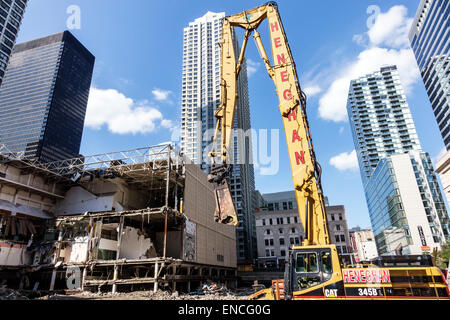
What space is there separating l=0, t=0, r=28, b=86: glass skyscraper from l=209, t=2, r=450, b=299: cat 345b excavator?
107614mm

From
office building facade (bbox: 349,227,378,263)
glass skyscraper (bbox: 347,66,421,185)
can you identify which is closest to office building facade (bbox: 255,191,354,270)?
office building facade (bbox: 349,227,378,263)

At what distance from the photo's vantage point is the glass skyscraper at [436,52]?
274ft

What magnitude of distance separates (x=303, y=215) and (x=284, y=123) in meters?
4.54

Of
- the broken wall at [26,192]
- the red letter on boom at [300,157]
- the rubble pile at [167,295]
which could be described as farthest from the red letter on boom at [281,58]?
the broken wall at [26,192]

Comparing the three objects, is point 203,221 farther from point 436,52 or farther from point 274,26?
point 436,52

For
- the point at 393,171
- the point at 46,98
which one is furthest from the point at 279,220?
the point at 46,98

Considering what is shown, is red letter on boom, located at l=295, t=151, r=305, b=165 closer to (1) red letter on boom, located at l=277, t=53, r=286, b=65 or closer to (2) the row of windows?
(1) red letter on boom, located at l=277, t=53, r=286, b=65

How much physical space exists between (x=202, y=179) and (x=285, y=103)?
27135 mm

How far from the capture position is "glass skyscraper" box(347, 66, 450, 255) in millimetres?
83250

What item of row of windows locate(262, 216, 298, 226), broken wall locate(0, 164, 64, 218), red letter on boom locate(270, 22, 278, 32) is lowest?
broken wall locate(0, 164, 64, 218)

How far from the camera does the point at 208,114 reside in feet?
397

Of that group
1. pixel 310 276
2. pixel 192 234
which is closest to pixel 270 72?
pixel 310 276
